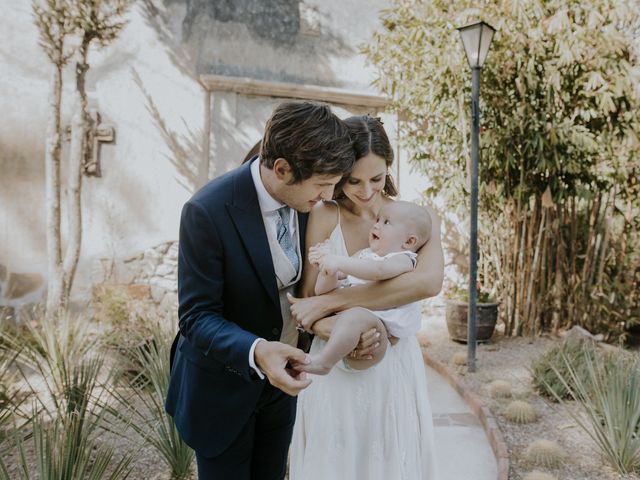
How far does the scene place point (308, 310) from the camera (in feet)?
5.62

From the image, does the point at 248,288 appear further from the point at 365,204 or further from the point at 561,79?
the point at 561,79

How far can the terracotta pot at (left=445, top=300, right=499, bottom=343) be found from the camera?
6176mm

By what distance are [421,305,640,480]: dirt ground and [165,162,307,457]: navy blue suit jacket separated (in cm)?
222

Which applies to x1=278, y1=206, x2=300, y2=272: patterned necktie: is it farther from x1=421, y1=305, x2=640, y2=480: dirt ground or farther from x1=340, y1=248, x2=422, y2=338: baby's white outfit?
x1=421, y1=305, x2=640, y2=480: dirt ground

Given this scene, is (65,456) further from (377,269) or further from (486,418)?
(486,418)

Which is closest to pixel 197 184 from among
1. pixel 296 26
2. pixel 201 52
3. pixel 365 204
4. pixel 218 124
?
pixel 218 124

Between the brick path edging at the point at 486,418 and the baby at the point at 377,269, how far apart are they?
1721 millimetres

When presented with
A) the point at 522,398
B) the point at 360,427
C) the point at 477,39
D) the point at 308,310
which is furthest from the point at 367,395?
the point at 477,39

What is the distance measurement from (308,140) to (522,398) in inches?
145

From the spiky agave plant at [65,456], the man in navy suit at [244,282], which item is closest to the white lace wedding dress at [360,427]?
the man in navy suit at [244,282]

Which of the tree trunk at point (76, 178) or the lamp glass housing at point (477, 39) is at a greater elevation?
the lamp glass housing at point (477, 39)

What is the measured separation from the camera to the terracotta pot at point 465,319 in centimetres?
618

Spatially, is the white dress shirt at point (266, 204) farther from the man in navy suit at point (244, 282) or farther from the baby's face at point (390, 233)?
the baby's face at point (390, 233)

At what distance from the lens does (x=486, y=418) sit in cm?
384
